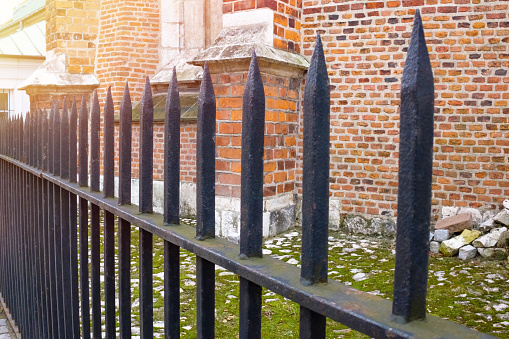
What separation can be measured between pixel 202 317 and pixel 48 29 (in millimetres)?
8455

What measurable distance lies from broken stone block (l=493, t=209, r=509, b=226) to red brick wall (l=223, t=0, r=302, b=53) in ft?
9.37

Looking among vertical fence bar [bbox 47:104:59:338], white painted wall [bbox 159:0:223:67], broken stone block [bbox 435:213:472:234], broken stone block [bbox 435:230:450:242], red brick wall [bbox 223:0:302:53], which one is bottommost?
broken stone block [bbox 435:230:450:242]

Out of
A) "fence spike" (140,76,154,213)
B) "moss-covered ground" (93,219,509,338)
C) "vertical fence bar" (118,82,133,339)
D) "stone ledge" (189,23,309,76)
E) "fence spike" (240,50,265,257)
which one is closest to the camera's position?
"fence spike" (240,50,265,257)

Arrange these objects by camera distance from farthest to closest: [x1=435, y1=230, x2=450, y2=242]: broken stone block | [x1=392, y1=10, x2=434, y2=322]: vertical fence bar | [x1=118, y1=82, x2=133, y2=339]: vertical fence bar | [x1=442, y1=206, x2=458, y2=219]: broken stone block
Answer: [x1=442, y1=206, x2=458, y2=219]: broken stone block, [x1=435, y1=230, x2=450, y2=242]: broken stone block, [x1=118, y1=82, x2=133, y2=339]: vertical fence bar, [x1=392, y1=10, x2=434, y2=322]: vertical fence bar

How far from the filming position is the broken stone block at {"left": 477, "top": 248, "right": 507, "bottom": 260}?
445 cm

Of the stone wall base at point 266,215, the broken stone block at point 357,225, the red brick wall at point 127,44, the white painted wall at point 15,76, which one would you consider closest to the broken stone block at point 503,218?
the broken stone block at point 357,225

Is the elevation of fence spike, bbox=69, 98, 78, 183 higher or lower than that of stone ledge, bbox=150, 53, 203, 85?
lower

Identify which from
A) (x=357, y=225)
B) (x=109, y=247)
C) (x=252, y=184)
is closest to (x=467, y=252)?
(x=357, y=225)

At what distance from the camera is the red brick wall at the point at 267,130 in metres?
4.76

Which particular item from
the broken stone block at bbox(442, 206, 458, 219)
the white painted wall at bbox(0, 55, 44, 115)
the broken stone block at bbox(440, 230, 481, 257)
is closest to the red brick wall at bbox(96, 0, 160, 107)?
the broken stone block at bbox(442, 206, 458, 219)

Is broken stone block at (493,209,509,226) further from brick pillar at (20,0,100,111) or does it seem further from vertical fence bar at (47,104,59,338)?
brick pillar at (20,0,100,111)

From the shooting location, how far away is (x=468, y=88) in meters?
4.94

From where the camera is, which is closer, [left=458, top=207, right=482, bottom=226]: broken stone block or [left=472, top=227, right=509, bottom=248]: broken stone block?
[left=472, top=227, right=509, bottom=248]: broken stone block

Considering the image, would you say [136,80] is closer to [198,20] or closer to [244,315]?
[198,20]
